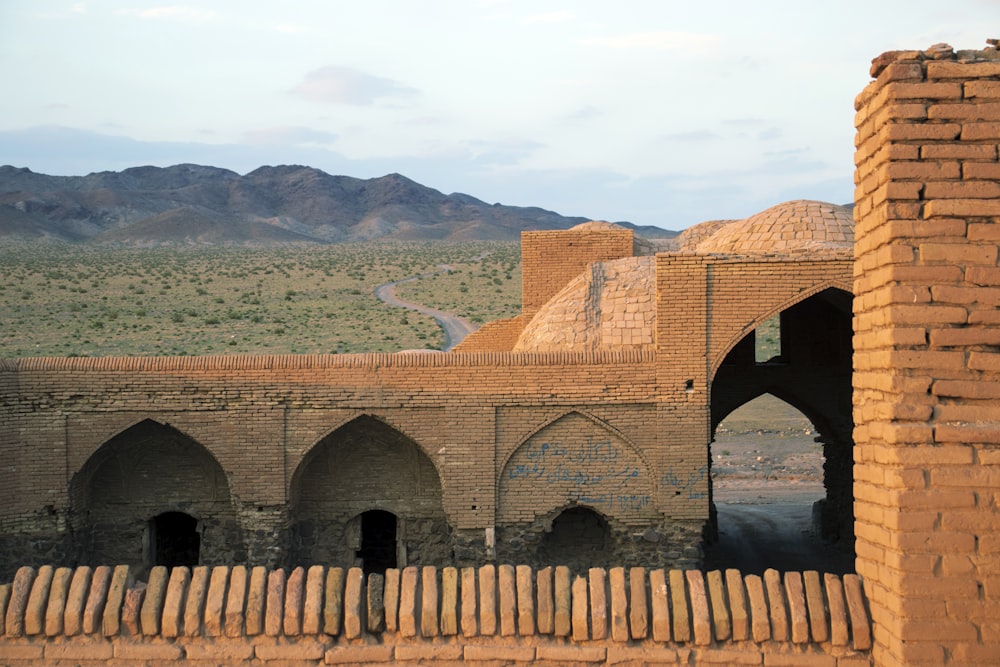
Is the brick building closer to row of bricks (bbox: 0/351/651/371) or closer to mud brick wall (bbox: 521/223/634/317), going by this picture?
row of bricks (bbox: 0/351/651/371)

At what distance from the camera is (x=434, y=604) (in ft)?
17.1

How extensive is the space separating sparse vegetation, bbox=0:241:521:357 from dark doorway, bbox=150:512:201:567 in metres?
18.2

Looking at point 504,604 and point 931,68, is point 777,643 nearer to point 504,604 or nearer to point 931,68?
point 504,604

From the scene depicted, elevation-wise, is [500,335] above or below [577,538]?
above

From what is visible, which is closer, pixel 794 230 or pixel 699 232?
pixel 794 230

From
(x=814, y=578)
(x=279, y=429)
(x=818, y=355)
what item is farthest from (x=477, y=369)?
(x=814, y=578)

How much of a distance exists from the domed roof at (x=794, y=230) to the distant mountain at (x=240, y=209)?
89420 millimetres

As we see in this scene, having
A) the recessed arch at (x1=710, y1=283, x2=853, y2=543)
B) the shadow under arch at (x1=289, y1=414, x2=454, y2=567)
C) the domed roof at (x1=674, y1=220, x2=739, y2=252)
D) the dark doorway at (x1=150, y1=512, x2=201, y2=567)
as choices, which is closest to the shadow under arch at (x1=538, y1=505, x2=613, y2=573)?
the shadow under arch at (x1=289, y1=414, x2=454, y2=567)

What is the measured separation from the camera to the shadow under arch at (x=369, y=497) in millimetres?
14648

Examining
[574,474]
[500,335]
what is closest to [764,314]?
[574,474]

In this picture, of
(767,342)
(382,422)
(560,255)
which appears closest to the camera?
(382,422)

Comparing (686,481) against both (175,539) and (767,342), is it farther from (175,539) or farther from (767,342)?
(767,342)

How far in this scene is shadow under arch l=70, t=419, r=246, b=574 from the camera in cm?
1452

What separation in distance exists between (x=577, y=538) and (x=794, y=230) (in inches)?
223
